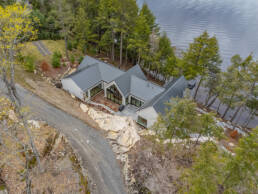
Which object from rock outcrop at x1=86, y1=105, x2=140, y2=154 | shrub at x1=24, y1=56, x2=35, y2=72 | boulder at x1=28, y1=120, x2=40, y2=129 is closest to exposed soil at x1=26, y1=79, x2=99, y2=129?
rock outcrop at x1=86, y1=105, x2=140, y2=154

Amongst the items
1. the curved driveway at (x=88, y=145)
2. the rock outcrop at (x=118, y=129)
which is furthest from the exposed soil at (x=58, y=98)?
the rock outcrop at (x=118, y=129)

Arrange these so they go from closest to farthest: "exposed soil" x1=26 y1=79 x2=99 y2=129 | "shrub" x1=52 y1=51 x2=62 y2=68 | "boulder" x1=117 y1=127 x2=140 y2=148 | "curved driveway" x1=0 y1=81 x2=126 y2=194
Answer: "curved driveway" x1=0 y1=81 x2=126 y2=194
"boulder" x1=117 y1=127 x2=140 y2=148
"exposed soil" x1=26 y1=79 x2=99 y2=129
"shrub" x1=52 y1=51 x2=62 y2=68

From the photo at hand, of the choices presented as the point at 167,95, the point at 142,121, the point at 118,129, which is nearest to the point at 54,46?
the point at 118,129

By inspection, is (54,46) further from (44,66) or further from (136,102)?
(136,102)

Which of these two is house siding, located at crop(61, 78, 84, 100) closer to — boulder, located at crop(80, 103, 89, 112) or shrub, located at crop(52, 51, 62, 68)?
boulder, located at crop(80, 103, 89, 112)

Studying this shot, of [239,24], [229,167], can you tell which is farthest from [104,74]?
[239,24]

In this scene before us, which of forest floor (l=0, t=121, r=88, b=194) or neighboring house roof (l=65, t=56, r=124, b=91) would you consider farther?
neighboring house roof (l=65, t=56, r=124, b=91)
